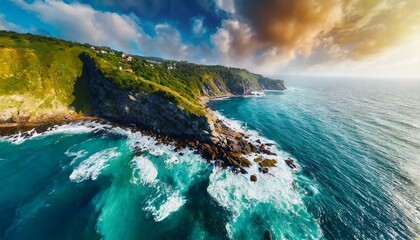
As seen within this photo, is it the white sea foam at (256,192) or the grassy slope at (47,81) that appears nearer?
the white sea foam at (256,192)

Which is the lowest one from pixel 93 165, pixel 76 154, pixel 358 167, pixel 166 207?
pixel 358 167

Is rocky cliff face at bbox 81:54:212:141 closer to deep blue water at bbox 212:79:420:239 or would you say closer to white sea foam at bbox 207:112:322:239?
white sea foam at bbox 207:112:322:239

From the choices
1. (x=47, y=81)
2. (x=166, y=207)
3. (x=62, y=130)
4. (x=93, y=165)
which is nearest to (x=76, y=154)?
(x=93, y=165)

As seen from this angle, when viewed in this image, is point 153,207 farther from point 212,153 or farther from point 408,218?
point 408,218

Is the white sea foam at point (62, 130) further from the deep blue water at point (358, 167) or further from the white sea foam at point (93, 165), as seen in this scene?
the deep blue water at point (358, 167)

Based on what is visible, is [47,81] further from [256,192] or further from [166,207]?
[256,192]

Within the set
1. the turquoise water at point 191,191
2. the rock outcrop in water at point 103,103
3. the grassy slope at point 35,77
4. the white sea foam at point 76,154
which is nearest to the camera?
the turquoise water at point 191,191

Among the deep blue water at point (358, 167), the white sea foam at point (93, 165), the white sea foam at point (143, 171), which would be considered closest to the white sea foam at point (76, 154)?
the white sea foam at point (93, 165)
